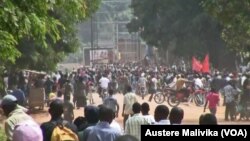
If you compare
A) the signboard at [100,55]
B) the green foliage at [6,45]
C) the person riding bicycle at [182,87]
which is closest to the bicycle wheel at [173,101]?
the person riding bicycle at [182,87]

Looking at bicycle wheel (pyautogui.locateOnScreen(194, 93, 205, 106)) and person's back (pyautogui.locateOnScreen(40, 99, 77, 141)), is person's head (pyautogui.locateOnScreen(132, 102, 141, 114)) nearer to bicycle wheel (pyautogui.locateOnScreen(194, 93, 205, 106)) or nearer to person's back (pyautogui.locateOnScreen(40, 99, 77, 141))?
person's back (pyautogui.locateOnScreen(40, 99, 77, 141))

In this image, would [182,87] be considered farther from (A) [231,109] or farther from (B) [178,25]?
(B) [178,25]

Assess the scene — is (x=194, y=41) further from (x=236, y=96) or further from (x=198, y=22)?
(x=236, y=96)

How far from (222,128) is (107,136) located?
2.33 m

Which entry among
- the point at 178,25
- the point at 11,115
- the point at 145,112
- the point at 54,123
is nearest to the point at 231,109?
the point at 145,112

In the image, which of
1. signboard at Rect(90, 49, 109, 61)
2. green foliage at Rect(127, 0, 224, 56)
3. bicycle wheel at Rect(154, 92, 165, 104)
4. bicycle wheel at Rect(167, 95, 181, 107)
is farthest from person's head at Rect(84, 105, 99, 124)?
signboard at Rect(90, 49, 109, 61)

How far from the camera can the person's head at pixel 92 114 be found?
8234 mm
